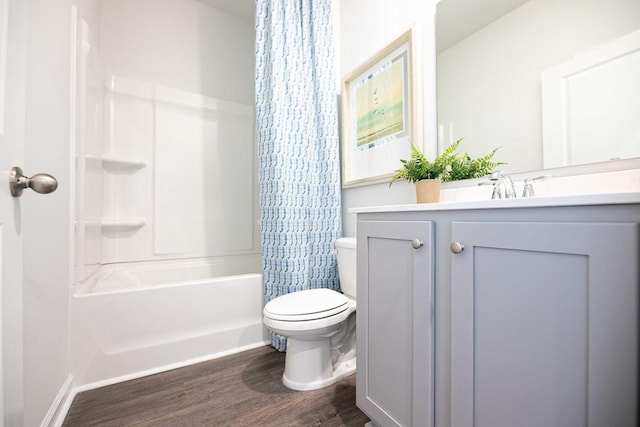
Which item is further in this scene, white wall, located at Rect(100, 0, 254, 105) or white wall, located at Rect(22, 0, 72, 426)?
white wall, located at Rect(100, 0, 254, 105)

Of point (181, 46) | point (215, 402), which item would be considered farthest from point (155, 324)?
point (181, 46)

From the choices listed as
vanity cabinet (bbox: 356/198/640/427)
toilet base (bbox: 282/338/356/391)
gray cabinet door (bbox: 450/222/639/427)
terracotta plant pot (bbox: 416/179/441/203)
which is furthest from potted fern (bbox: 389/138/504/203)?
toilet base (bbox: 282/338/356/391)

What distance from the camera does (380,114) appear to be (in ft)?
5.51

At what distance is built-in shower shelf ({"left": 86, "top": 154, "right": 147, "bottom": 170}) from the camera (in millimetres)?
1994

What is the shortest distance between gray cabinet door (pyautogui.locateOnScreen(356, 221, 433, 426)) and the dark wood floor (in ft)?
0.96

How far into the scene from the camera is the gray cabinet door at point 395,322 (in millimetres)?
815

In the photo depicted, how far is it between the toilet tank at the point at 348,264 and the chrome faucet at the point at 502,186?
2.37 feet

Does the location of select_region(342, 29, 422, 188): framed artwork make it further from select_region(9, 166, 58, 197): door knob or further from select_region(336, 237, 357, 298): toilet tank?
select_region(9, 166, 58, 197): door knob

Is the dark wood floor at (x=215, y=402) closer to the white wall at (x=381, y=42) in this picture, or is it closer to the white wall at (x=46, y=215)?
the white wall at (x=46, y=215)

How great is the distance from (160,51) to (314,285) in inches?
87.2

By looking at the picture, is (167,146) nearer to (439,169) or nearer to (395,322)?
(439,169)

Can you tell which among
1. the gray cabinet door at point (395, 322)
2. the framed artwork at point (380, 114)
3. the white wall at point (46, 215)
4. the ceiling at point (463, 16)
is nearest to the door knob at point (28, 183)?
the white wall at point (46, 215)

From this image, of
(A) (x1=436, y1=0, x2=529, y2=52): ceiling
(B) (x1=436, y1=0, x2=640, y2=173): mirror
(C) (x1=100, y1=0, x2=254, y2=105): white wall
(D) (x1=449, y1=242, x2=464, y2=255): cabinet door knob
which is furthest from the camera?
(C) (x1=100, y1=0, x2=254, y2=105): white wall

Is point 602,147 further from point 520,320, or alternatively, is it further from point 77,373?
point 77,373
